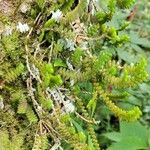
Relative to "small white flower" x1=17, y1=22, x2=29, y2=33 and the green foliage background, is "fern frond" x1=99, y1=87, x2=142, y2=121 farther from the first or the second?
"small white flower" x1=17, y1=22, x2=29, y2=33

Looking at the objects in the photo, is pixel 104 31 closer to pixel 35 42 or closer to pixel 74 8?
pixel 74 8

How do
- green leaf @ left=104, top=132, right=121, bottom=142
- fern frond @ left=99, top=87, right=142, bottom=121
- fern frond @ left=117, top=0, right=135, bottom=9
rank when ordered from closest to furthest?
fern frond @ left=99, top=87, right=142, bottom=121 < fern frond @ left=117, top=0, right=135, bottom=9 < green leaf @ left=104, top=132, right=121, bottom=142

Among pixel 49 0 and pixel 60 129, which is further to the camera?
pixel 49 0

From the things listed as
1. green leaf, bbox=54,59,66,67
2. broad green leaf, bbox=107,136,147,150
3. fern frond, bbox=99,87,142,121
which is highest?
green leaf, bbox=54,59,66,67

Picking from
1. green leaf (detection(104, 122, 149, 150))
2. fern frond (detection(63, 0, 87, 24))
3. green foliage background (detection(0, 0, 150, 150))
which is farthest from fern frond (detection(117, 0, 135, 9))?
green leaf (detection(104, 122, 149, 150))

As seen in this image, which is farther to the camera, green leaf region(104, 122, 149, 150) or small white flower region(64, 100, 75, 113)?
green leaf region(104, 122, 149, 150)

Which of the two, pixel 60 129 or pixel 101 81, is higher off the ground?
pixel 101 81

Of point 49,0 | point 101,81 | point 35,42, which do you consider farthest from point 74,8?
point 101,81

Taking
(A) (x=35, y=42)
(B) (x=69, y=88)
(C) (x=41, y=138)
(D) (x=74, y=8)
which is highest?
(D) (x=74, y=8)

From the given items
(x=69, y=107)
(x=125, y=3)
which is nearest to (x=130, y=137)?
(x=69, y=107)

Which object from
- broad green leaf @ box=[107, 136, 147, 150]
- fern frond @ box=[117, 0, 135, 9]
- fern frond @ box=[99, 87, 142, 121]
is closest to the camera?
fern frond @ box=[99, 87, 142, 121]

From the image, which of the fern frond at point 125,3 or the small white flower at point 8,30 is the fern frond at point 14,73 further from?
the fern frond at point 125,3
